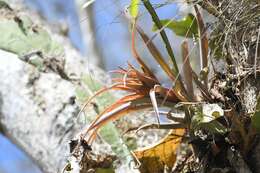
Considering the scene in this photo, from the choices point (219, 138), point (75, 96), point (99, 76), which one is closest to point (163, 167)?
point (219, 138)

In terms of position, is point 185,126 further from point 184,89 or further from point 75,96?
point 75,96

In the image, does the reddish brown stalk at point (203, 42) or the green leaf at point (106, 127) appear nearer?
the reddish brown stalk at point (203, 42)

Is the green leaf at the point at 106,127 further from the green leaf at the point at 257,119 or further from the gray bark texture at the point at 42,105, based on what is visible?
the green leaf at the point at 257,119

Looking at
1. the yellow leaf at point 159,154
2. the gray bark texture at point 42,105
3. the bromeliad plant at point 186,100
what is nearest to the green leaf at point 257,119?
the bromeliad plant at point 186,100

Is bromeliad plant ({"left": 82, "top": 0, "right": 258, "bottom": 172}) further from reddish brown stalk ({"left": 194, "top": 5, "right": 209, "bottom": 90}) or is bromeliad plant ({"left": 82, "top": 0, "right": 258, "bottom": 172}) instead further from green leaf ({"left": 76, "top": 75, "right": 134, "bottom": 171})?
green leaf ({"left": 76, "top": 75, "right": 134, "bottom": 171})

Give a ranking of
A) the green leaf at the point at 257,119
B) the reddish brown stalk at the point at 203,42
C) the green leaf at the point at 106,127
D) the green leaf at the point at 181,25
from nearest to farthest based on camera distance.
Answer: the green leaf at the point at 257,119, the reddish brown stalk at the point at 203,42, the green leaf at the point at 181,25, the green leaf at the point at 106,127

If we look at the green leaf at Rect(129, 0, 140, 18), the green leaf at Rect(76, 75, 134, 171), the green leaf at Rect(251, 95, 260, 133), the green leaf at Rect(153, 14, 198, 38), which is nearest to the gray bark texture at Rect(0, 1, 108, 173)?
the green leaf at Rect(76, 75, 134, 171)

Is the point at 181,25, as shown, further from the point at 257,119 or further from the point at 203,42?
the point at 257,119
